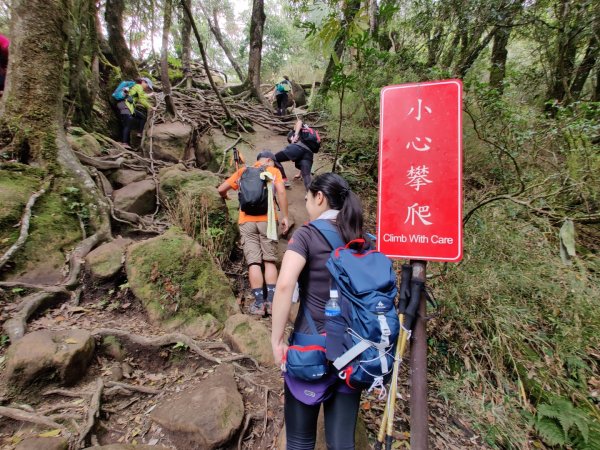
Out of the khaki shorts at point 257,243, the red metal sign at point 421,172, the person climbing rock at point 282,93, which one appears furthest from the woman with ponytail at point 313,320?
the person climbing rock at point 282,93

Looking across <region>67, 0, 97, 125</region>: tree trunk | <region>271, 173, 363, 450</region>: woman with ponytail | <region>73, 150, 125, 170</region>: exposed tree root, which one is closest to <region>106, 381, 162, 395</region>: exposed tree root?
<region>271, 173, 363, 450</region>: woman with ponytail

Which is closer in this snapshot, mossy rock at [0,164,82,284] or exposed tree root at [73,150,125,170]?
mossy rock at [0,164,82,284]

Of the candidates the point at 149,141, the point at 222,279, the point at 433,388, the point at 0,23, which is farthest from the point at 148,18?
the point at 433,388

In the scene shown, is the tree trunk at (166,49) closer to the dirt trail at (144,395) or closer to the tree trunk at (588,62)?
the dirt trail at (144,395)

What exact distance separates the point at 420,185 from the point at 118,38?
8.88 m

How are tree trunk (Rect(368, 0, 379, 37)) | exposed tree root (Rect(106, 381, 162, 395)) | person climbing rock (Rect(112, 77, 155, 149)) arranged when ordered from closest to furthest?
exposed tree root (Rect(106, 381, 162, 395))
tree trunk (Rect(368, 0, 379, 37))
person climbing rock (Rect(112, 77, 155, 149))

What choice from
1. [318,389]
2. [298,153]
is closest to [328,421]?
[318,389]

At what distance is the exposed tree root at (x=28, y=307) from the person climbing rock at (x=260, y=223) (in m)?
1.91

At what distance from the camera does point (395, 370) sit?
5.24 feet

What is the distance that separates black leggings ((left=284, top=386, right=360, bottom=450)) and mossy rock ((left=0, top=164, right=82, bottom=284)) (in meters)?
2.91

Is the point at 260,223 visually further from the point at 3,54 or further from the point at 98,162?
the point at 3,54

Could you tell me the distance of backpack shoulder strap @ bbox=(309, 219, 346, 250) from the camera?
1646mm

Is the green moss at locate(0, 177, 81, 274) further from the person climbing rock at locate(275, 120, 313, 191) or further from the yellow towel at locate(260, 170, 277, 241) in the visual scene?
the person climbing rock at locate(275, 120, 313, 191)

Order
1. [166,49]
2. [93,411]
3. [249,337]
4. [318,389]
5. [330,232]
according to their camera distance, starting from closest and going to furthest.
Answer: [318,389] → [330,232] → [93,411] → [249,337] → [166,49]
